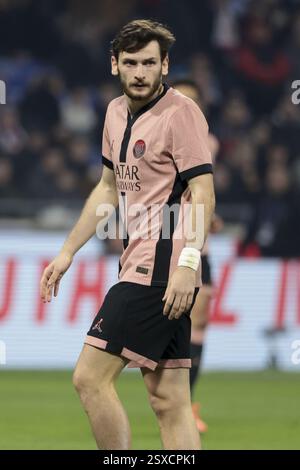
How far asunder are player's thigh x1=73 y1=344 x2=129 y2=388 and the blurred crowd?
9748 millimetres

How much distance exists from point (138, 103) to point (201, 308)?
3.56m

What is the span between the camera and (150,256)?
622 centimetres

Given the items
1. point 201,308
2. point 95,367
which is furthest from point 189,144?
point 201,308

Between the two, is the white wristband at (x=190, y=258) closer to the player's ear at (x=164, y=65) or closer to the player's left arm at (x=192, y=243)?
the player's left arm at (x=192, y=243)

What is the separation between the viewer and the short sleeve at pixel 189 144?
6.08 metres

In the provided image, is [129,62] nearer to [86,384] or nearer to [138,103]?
[138,103]

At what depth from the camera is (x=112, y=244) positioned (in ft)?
48.1

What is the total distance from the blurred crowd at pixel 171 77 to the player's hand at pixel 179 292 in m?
9.86

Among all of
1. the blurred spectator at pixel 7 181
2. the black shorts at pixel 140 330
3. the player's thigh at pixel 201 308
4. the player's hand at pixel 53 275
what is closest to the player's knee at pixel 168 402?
the black shorts at pixel 140 330

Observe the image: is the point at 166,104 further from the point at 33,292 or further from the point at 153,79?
the point at 33,292

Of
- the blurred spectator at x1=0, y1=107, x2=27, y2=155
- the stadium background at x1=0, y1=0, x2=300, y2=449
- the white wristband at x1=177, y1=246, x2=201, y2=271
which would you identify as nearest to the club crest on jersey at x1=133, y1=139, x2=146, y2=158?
the white wristband at x1=177, y1=246, x2=201, y2=271

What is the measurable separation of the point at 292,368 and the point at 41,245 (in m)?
3.01
